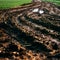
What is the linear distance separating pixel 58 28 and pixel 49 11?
487 centimetres

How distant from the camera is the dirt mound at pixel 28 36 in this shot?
7764mm

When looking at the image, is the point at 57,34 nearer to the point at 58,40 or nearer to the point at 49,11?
the point at 58,40

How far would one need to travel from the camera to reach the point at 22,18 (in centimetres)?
1300

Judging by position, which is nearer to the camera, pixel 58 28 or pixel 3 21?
pixel 58 28

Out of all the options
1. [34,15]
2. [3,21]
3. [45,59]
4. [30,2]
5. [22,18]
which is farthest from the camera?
[30,2]

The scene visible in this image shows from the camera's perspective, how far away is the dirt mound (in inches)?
306

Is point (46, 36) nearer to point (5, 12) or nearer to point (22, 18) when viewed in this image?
point (22, 18)

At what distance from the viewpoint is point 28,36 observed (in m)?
9.60

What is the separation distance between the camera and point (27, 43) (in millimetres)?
8789

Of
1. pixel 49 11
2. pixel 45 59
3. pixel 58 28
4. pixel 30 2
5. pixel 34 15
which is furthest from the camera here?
pixel 30 2

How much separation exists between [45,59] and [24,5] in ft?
31.7

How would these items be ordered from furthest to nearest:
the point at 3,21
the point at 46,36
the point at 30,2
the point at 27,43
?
the point at 30,2 → the point at 3,21 → the point at 46,36 → the point at 27,43

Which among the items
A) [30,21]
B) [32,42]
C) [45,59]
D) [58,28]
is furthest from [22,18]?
[45,59]

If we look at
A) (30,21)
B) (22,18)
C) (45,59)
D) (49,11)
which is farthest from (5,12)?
(45,59)
